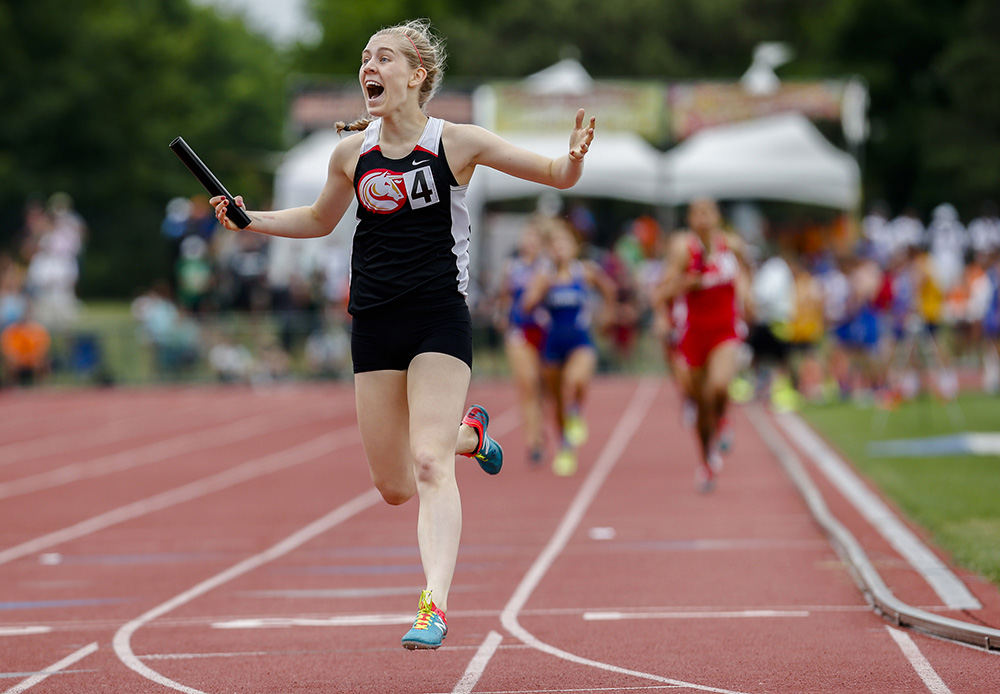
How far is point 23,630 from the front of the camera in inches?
295

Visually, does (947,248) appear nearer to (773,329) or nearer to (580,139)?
(773,329)

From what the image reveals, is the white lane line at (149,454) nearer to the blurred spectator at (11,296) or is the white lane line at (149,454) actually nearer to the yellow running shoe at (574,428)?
the yellow running shoe at (574,428)

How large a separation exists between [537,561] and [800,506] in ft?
9.79

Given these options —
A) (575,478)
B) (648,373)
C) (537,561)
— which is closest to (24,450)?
(575,478)

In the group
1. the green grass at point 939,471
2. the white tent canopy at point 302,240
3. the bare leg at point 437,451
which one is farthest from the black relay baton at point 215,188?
the white tent canopy at point 302,240

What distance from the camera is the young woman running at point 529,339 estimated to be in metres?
14.9

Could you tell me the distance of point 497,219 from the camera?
3123cm

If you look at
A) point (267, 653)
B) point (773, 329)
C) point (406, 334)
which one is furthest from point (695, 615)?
point (773, 329)

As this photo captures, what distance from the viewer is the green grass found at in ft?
30.4

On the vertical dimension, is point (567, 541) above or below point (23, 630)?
below

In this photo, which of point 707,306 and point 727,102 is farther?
point 727,102

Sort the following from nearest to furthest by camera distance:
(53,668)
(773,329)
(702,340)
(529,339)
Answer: (53,668), (702,340), (529,339), (773,329)

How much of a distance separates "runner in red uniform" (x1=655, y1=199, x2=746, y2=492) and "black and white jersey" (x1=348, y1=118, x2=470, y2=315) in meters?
6.42

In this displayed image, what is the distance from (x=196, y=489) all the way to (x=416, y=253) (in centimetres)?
853
